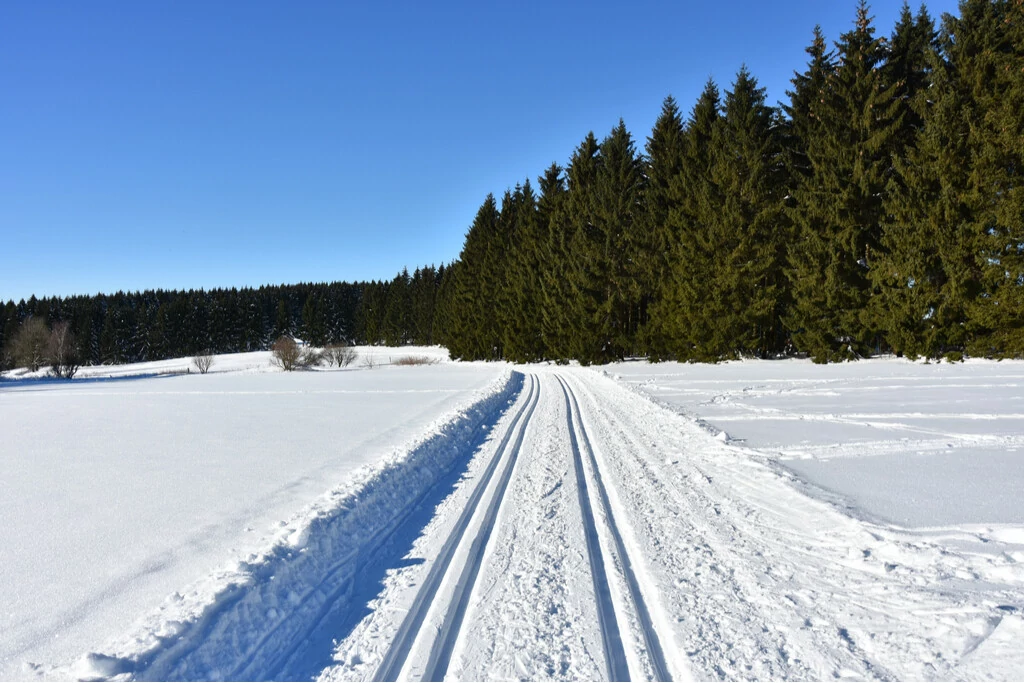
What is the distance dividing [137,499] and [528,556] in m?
4.79

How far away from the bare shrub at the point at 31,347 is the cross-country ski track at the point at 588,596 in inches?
2603

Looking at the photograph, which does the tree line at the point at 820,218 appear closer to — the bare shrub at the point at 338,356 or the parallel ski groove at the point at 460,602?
the bare shrub at the point at 338,356

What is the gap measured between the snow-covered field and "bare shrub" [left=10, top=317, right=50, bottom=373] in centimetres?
5946

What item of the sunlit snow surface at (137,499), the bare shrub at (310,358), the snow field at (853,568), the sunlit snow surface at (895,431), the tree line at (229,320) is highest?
the tree line at (229,320)

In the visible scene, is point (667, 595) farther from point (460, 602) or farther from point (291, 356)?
point (291, 356)

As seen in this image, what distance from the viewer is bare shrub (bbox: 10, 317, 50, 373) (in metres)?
53.6

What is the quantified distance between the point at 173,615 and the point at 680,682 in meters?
2.99

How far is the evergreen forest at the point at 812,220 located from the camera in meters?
19.9

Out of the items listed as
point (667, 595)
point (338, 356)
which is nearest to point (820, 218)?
point (667, 595)

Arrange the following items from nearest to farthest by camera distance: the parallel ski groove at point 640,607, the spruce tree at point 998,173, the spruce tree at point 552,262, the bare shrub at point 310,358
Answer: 1. the parallel ski groove at point 640,607
2. the spruce tree at point 998,173
3. the spruce tree at point 552,262
4. the bare shrub at point 310,358

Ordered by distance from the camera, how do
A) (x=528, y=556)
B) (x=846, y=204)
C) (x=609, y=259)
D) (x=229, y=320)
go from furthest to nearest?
(x=229, y=320)
(x=609, y=259)
(x=846, y=204)
(x=528, y=556)

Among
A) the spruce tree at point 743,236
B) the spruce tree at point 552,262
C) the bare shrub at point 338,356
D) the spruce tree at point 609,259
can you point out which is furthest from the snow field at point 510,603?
the bare shrub at point 338,356

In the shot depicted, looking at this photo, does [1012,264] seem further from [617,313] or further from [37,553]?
[37,553]

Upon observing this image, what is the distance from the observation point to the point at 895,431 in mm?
8750
